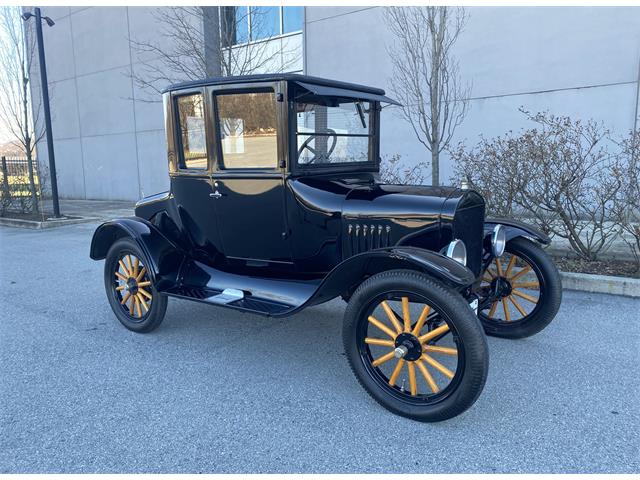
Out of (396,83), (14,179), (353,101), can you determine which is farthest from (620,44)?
(14,179)

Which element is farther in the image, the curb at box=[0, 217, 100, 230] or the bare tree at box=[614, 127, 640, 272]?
the curb at box=[0, 217, 100, 230]

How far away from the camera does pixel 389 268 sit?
9.60ft

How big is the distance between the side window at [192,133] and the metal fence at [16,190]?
987 cm

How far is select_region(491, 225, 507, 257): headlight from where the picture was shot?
10.6 feet

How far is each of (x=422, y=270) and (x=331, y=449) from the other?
1090mm

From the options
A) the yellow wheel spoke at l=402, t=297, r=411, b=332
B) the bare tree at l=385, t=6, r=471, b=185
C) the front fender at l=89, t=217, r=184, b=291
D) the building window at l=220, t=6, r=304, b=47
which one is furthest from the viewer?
the building window at l=220, t=6, r=304, b=47

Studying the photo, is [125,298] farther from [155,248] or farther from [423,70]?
[423,70]

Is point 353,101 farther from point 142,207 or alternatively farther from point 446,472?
point 446,472

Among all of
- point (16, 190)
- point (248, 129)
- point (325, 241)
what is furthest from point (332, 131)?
point (16, 190)

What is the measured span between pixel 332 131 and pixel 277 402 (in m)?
1.95

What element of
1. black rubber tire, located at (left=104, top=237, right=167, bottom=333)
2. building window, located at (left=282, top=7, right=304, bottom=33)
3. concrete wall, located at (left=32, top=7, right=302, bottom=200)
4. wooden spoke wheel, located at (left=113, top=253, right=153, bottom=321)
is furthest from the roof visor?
concrete wall, located at (left=32, top=7, right=302, bottom=200)

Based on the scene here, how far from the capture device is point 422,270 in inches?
108

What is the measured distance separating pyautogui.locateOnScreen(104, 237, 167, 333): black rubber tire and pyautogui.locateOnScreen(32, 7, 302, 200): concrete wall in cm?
1016

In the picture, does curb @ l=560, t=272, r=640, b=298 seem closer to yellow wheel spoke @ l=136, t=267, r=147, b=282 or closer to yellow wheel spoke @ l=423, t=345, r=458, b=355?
yellow wheel spoke @ l=423, t=345, r=458, b=355
